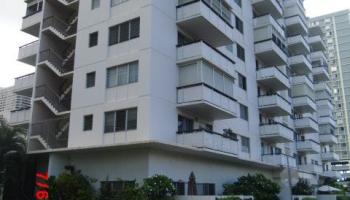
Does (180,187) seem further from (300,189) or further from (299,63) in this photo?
(299,63)

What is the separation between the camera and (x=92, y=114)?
25.9 meters

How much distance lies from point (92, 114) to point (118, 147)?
12.9 ft

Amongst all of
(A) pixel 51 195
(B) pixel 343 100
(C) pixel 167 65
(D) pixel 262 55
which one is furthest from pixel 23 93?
(B) pixel 343 100

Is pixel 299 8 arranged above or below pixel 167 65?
above

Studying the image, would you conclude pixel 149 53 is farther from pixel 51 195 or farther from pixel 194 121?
pixel 51 195

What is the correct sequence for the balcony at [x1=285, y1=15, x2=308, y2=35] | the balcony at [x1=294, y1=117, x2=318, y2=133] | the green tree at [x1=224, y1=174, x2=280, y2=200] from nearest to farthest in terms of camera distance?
the green tree at [x1=224, y1=174, x2=280, y2=200] < the balcony at [x1=294, y1=117, x2=318, y2=133] < the balcony at [x1=285, y1=15, x2=308, y2=35]


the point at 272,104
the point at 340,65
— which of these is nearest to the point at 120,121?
the point at 272,104

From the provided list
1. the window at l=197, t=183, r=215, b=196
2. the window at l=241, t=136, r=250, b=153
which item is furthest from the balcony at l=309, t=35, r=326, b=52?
the window at l=197, t=183, r=215, b=196

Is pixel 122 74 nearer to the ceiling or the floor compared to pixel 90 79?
nearer to the floor

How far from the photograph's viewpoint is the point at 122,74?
25.2 meters

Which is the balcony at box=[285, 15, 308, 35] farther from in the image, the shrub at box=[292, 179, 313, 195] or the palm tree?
the palm tree

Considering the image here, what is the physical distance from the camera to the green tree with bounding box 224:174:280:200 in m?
27.0

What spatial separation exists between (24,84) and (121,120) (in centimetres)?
1314

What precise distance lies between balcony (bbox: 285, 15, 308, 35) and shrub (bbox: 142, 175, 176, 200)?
38338mm
